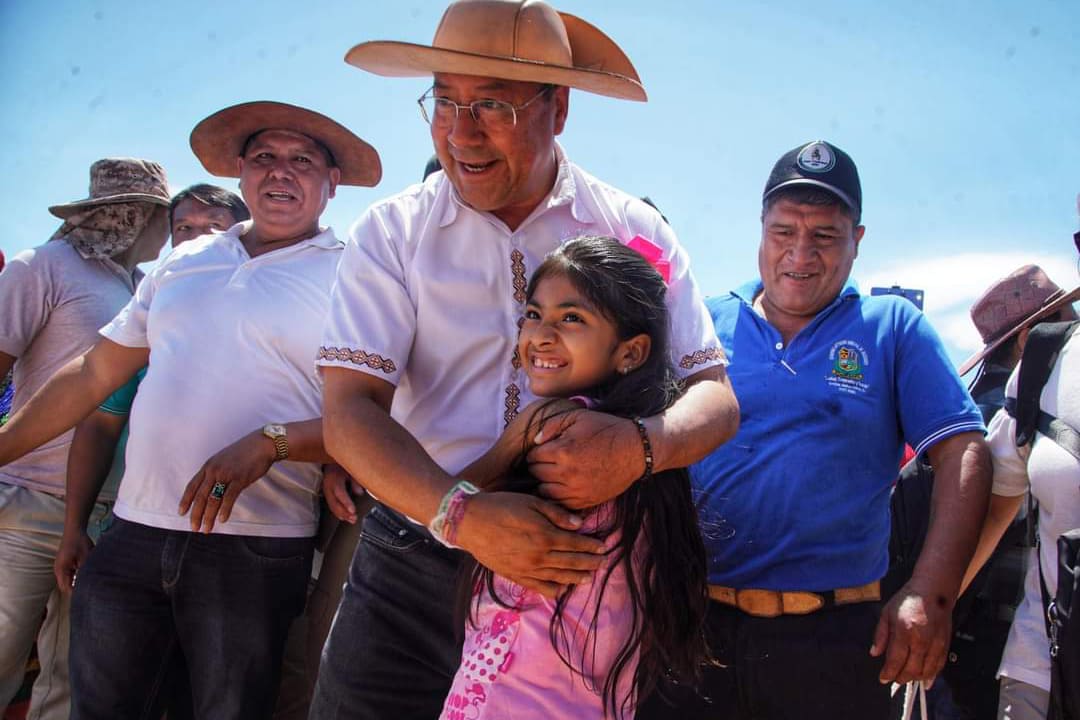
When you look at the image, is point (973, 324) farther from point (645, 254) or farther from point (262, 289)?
point (262, 289)

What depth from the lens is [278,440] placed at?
2.83 m

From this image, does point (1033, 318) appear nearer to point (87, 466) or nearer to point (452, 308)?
point (452, 308)

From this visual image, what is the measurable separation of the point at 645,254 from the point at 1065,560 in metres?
1.45

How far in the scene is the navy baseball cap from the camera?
2.98 metres

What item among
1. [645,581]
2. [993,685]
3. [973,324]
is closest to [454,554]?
[645,581]

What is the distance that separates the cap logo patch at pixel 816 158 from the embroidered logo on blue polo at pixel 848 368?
616mm

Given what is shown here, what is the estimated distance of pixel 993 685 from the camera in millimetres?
3814

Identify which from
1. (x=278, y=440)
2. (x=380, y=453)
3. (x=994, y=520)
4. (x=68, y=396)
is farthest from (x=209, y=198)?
(x=994, y=520)

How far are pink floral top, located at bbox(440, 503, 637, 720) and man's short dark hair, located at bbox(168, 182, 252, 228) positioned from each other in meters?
3.04

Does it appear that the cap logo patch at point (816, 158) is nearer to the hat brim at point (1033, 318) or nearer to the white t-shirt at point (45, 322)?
the hat brim at point (1033, 318)

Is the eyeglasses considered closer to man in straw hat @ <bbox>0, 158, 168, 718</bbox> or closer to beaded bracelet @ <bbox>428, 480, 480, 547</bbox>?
beaded bracelet @ <bbox>428, 480, 480, 547</bbox>

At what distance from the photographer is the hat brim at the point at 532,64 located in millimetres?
2164

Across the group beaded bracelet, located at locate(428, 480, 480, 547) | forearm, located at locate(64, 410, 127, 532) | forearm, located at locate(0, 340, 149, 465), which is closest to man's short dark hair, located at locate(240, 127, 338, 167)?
forearm, located at locate(0, 340, 149, 465)

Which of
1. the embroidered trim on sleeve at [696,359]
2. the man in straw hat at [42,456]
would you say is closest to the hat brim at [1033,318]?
the embroidered trim on sleeve at [696,359]
